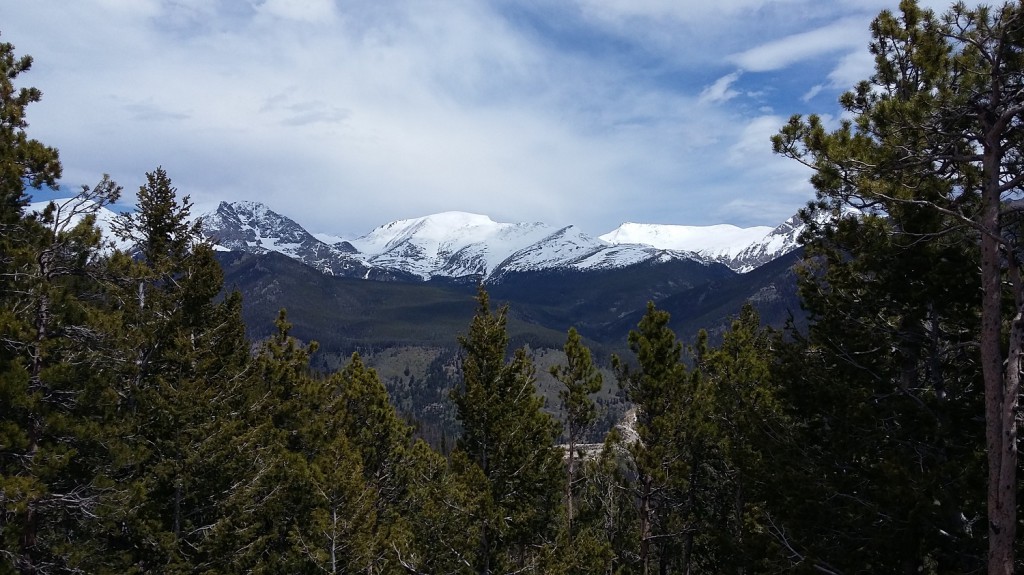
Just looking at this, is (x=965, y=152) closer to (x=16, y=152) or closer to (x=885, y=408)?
(x=885, y=408)

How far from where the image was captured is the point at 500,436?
18.2 metres

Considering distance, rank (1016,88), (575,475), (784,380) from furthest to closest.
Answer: (575,475) → (784,380) → (1016,88)

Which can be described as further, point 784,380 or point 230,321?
point 230,321

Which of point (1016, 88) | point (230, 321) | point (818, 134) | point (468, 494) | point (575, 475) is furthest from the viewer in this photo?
point (575, 475)

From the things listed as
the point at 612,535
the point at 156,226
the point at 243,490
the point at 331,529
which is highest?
the point at 156,226

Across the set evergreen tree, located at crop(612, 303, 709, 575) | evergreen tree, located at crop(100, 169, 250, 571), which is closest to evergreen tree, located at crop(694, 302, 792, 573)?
evergreen tree, located at crop(612, 303, 709, 575)

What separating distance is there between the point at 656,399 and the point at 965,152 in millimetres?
12314

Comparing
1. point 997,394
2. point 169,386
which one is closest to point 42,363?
point 169,386

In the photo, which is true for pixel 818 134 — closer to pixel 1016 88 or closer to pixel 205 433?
pixel 1016 88

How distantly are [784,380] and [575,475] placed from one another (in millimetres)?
14670

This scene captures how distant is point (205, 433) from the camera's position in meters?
18.5

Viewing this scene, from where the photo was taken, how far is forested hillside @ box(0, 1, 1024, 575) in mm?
10586

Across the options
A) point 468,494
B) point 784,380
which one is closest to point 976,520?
point 784,380

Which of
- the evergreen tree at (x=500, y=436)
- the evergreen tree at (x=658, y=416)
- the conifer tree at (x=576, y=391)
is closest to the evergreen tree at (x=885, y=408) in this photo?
the evergreen tree at (x=658, y=416)
